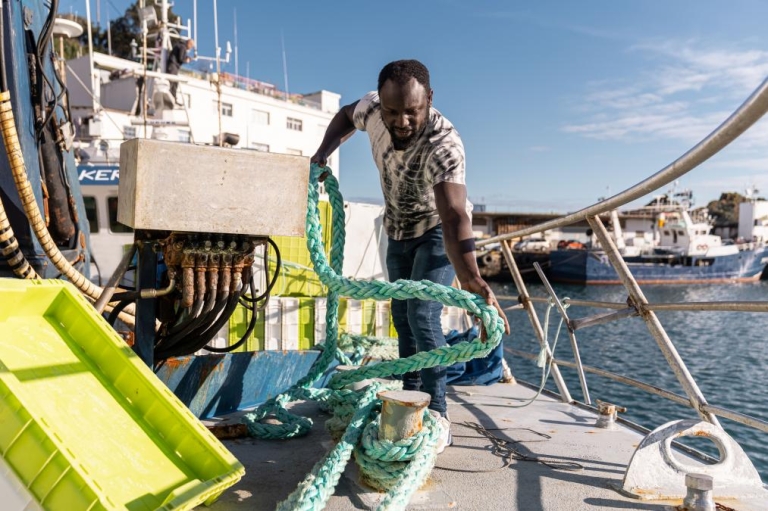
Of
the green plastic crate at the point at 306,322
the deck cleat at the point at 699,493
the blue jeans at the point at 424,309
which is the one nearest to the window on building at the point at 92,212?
the green plastic crate at the point at 306,322

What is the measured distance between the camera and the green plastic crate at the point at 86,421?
1368 mm

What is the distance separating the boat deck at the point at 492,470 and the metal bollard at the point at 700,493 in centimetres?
13

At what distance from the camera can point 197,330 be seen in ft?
7.67

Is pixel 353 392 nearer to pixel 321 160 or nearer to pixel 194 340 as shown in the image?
pixel 194 340

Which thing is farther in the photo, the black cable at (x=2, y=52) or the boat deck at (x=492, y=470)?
the black cable at (x=2, y=52)

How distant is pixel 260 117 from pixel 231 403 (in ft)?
82.2

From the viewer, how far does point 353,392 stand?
2.46m

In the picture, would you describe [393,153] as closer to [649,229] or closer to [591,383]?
[591,383]

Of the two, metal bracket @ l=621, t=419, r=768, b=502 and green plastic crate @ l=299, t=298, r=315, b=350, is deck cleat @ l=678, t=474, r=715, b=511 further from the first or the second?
green plastic crate @ l=299, t=298, r=315, b=350

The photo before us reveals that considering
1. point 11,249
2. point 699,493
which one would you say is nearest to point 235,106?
point 11,249

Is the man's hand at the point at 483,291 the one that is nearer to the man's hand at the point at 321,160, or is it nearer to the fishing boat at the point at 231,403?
the fishing boat at the point at 231,403

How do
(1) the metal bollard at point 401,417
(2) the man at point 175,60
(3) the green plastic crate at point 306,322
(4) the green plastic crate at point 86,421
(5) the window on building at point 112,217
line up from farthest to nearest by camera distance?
1. (2) the man at point 175,60
2. (5) the window on building at point 112,217
3. (3) the green plastic crate at point 306,322
4. (1) the metal bollard at point 401,417
5. (4) the green plastic crate at point 86,421

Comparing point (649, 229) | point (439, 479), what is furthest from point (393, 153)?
point (649, 229)

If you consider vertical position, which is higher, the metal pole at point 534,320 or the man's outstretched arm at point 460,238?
the man's outstretched arm at point 460,238
